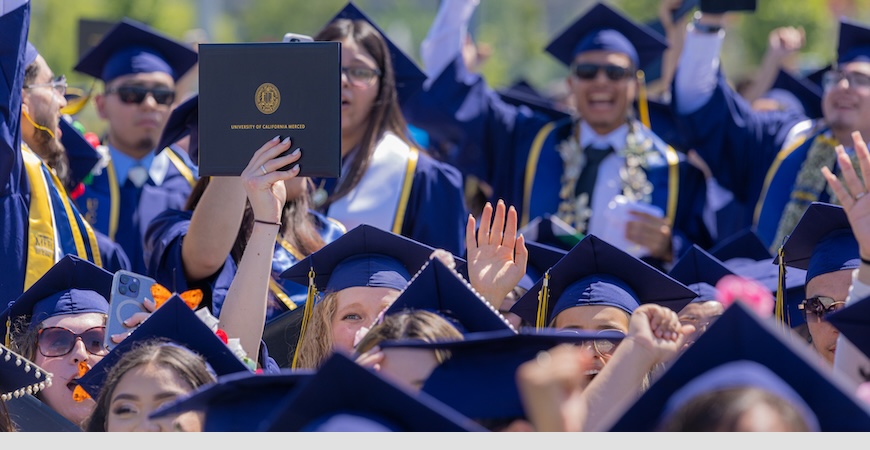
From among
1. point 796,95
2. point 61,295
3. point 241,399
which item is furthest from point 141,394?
point 796,95

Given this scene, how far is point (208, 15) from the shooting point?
17219 mm

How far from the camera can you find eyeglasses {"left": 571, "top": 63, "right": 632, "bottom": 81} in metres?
6.64

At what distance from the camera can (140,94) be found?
21.7ft

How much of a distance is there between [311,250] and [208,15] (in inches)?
512

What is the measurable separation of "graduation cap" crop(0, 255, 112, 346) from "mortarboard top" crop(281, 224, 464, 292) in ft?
2.06

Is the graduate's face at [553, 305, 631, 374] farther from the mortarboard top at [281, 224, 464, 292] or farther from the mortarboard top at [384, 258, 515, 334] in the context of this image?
the mortarboard top at [384, 258, 515, 334]

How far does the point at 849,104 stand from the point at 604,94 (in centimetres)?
120

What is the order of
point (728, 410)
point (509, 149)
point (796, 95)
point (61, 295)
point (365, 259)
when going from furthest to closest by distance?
point (796, 95) → point (509, 149) → point (365, 259) → point (61, 295) → point (728, 410)

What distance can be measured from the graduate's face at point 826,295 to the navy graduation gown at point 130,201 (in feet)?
11.1

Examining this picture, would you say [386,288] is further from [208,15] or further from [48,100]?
[208,15]

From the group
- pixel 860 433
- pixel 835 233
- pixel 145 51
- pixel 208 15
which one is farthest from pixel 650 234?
pixel 208 15

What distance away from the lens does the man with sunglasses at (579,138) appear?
22.0 ft

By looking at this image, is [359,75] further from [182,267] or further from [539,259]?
[182,267]

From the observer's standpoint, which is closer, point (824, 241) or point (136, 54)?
point (824, 241)
